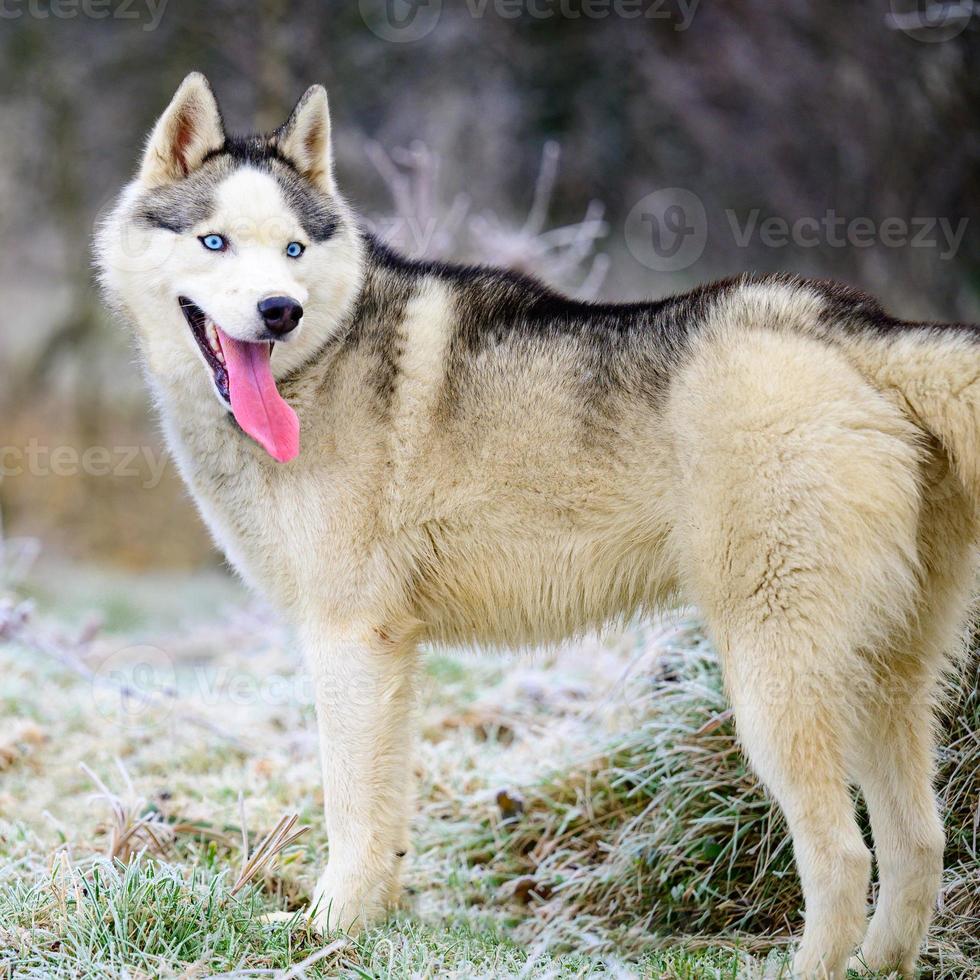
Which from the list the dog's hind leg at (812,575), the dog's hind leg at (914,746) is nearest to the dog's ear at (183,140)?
the dog's hind leg at (812,575)

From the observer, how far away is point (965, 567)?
10.2ft

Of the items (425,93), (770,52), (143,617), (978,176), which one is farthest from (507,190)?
(143,617)

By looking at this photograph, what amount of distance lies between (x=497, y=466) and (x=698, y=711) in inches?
56.9

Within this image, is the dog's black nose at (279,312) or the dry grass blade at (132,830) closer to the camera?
the dog's black nose at (279,312)

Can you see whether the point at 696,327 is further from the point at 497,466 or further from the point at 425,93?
the point at 425,93

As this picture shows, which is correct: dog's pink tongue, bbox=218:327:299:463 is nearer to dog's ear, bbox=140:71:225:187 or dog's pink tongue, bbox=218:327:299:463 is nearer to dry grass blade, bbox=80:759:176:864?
dog's ear, bbox=140:71:225:187

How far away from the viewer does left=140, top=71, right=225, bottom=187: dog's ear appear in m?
3.57

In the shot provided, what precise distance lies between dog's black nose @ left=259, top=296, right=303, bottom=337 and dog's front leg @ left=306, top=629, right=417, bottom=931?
98 centimetres

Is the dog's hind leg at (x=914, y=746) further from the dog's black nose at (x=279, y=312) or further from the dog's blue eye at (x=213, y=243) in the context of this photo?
the dog's blue eye at (x=213, y=243)

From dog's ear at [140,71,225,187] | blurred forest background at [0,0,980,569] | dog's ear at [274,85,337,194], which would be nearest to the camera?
dog's ear at [140,71,225,187]

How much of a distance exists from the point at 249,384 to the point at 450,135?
10.4 metres

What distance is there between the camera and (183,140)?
3.65 m

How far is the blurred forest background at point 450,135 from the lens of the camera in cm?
1157

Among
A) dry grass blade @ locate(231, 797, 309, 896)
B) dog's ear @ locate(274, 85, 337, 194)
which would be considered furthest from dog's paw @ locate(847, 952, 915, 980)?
dog's ear @ locate(274, 85, 337, 194)
